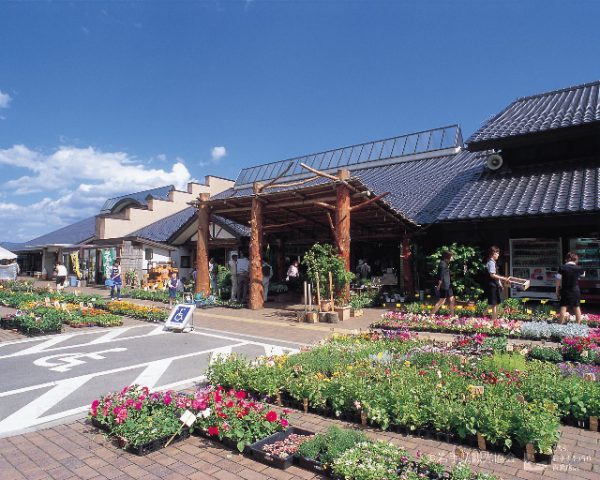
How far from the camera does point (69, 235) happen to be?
124 feet

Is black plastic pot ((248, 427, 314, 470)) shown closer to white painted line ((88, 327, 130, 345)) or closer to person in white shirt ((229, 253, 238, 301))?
white painted line ((88, 327, 130, 345))

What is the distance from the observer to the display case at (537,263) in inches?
597

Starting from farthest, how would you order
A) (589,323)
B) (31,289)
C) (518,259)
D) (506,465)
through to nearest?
(31,289) → (518,259) → (589,323) → (506,465)

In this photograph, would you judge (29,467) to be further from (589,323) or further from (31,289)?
(31,289)

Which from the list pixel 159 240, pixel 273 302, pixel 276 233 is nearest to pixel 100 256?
pixel 159 240

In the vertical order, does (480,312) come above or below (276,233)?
below

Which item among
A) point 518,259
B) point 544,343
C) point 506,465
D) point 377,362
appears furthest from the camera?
point 518,259

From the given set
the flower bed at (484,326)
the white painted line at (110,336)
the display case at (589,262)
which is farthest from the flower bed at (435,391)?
the display case at (589,262)

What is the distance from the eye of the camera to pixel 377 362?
6.40 metres

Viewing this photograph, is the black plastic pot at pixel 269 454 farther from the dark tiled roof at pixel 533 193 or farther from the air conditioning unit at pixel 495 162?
the air conditioning unit at pixel 495 162

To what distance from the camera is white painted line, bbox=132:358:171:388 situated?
6816 millimetres

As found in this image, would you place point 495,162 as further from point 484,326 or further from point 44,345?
point 44,345

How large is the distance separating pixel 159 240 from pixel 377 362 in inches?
887

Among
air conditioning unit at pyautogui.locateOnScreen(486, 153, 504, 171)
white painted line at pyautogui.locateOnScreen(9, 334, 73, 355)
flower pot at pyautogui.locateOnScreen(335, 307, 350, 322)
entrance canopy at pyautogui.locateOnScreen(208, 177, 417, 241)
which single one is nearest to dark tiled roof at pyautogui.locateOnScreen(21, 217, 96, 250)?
entrance canopy at pyautogui.locateOnScreen(208, 177, 417, 241)
